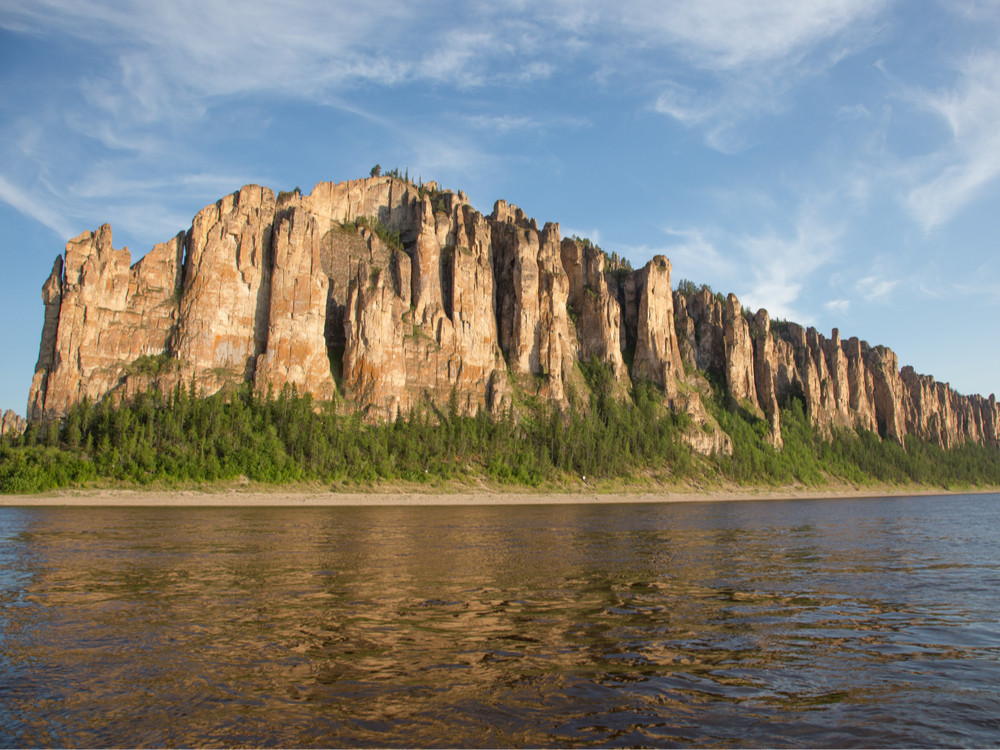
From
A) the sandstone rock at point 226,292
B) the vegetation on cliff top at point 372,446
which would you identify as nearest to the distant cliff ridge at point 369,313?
the sandstone rock at point 226,292

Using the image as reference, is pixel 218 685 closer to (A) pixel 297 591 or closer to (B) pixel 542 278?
(A) pixel 297 591

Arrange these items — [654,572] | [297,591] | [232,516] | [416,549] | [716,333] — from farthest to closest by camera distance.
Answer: [716,333] → [232,516] → [416,549] → [654,572] → [297,591]

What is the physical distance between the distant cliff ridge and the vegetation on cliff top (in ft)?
18.8

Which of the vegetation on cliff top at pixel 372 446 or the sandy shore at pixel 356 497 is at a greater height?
the vegetation on cliff top at pixel 372 446

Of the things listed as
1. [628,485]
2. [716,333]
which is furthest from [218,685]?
[716,333]

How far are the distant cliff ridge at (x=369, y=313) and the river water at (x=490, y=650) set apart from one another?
8968 cm

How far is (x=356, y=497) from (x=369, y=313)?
49.0 m

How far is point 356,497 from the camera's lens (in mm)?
87312

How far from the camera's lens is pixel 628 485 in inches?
4719

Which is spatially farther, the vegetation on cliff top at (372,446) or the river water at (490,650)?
the vegetation on cliff top at (372,446)

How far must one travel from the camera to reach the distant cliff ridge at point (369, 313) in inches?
4218

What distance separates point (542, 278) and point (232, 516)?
4612 inches

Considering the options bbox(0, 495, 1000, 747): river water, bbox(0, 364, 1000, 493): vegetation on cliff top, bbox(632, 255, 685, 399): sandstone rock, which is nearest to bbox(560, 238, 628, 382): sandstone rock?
bbox(632, 255, 685, 399): sandstone rock

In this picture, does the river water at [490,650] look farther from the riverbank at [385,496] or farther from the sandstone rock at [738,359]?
the sandstone rock at [738,359]
